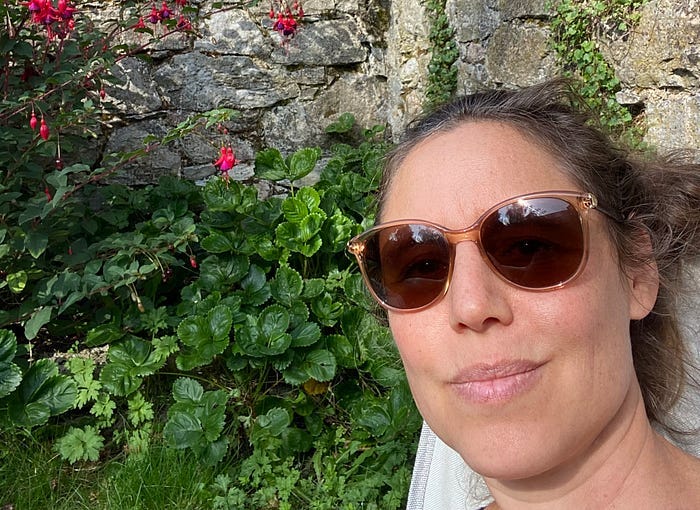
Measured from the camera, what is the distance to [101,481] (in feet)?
6.77

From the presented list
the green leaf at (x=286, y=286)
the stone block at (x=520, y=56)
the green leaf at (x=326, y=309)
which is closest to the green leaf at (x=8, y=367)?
the green leaf at (x=286, y=286)

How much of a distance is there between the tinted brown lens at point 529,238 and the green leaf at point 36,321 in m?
1.80

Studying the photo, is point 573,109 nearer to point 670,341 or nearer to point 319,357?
point 670,341

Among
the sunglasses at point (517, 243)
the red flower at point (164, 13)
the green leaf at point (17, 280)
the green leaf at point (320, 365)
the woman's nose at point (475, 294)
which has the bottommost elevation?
the green leaf at point (320, 365)

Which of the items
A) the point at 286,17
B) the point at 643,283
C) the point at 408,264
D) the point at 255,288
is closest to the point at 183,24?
the point at 286,17

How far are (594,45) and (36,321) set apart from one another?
2095 mm

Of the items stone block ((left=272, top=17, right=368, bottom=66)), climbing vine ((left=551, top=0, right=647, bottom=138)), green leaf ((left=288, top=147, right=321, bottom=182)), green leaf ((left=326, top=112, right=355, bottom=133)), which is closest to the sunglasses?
climbing vine ((left=551, top=0, right=647, bottom=138))

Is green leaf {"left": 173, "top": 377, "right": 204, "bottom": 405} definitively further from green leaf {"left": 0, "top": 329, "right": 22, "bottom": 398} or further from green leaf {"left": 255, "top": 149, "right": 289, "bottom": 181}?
green leaf {"left": 255, "top": 149, "right": 289, "bottom": 181}

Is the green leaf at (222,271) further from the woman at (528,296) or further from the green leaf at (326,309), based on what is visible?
the woman at (528,296)

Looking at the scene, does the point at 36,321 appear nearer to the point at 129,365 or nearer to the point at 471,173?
the point at 129,365

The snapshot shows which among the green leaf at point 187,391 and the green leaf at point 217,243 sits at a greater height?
the green leaf at point 217,243

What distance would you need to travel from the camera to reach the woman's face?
70 cm

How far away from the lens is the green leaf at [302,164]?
2.86 meters

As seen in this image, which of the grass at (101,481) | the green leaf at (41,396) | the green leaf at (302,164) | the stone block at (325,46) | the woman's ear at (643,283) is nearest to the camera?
the woman's ear at (643,283)
